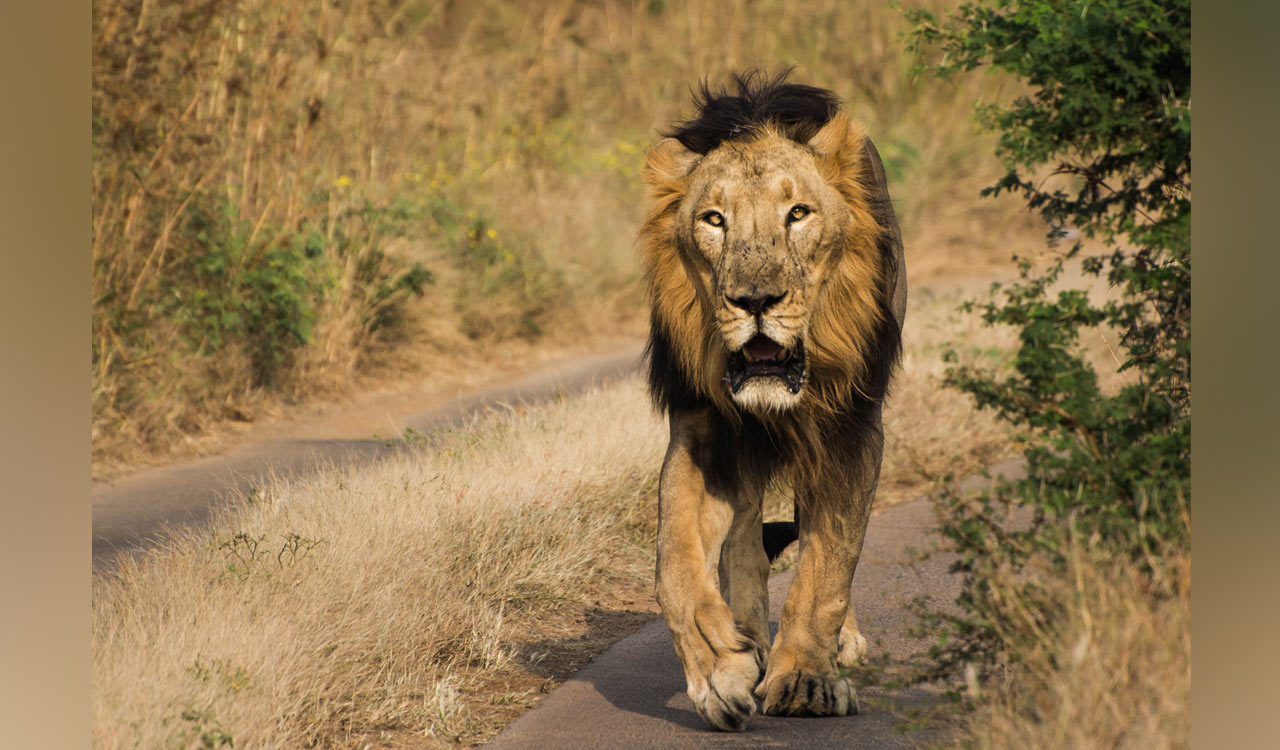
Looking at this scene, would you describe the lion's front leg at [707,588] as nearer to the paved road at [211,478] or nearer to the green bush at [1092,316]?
the green bush at [1092,316]

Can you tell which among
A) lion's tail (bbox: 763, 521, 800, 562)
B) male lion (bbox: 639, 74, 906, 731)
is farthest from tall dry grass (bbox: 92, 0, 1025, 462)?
lion's tail (bbox: 763, 521, 800, 562)

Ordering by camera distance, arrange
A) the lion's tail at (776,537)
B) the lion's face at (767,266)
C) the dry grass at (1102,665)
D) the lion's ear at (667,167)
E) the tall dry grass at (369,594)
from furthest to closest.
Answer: the lion's tail at (776,537), the lion's ear at (667,167), the lion's face at (767,266), the tall dry grass at (369,594), the dry grass at (1102,665)

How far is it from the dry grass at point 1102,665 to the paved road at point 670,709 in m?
0.39

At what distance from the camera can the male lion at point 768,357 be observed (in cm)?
460

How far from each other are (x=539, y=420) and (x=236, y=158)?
463 centimetres

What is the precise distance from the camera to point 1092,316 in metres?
6.02

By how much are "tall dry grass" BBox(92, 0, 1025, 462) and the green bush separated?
1.87 metres

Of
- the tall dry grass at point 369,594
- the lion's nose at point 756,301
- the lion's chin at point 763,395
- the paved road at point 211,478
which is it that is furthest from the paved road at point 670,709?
the paved road at point 211,478

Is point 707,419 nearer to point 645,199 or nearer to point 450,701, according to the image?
point 645,199

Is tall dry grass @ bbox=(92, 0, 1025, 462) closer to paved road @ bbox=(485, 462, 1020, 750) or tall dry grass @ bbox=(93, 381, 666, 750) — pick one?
tall dry grass @ bbox=(93, 381, 666, 750)

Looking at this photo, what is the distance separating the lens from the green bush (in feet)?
14.8

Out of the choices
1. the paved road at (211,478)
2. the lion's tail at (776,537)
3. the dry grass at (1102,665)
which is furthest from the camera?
the paved road at (211,478)

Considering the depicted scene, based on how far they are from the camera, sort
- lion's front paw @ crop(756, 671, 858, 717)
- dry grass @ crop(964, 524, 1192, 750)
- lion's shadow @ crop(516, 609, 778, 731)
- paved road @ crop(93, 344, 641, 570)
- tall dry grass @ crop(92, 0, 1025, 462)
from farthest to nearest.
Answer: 1. tall dry grass @ crop(92, 0, 1025, 462)
2. paved road @ crop(93, 344, 641, 570)
3. lion's shadow @ crop(516, 609, 778, 731)
4. lion's front paw @ crop(756, 671, 858, 717)
5. dry grass @ crop(964, 524, 1192, 750)
